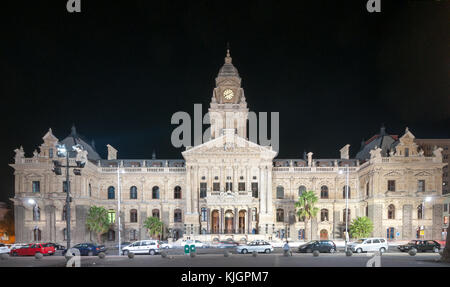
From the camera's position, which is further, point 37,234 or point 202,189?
point 202,189

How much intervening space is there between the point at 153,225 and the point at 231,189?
15.3 metres

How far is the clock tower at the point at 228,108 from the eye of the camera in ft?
268

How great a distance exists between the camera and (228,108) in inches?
3219

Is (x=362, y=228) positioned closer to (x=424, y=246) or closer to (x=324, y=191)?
(x=324, y=191)

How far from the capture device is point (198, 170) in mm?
74812

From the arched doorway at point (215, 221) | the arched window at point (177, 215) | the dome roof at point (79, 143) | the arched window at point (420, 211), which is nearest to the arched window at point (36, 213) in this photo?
the dome roof at point (79, 143)

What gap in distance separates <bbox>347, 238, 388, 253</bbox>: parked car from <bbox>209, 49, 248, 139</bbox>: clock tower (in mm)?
40032

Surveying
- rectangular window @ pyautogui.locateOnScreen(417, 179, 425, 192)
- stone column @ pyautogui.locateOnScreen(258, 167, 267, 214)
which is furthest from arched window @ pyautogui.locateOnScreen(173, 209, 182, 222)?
rectangular window @ pyautogui.locateOnScreen(417, 179, 425, 192)

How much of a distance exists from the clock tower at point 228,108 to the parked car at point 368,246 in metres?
40.0

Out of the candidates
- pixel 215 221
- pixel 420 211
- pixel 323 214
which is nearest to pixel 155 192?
pixel 215 221
